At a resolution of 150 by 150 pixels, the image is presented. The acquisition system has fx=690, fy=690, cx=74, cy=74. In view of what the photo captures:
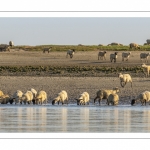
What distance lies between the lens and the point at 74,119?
56.1 feet

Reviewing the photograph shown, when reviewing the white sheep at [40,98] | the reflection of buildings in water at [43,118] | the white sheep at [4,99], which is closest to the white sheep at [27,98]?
the white sheep at [40,98]

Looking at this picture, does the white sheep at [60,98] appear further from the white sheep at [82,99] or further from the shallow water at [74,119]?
the white sheep at [82,99]

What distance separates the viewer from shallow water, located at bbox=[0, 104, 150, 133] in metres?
14.9

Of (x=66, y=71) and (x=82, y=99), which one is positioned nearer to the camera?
(x=82, y=99)

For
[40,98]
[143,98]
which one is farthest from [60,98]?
[143,98]

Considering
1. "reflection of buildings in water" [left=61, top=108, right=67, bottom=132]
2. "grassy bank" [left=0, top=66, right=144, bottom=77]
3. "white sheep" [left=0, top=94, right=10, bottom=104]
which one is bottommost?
"reflection of buildings in water" [left=61, top=108, right=67, bottom=132]

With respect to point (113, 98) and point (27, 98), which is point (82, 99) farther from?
point (27, 98)

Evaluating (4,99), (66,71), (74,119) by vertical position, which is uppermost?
(66,71)

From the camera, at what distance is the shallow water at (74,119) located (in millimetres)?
14875

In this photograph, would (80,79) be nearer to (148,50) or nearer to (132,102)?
(132,102)

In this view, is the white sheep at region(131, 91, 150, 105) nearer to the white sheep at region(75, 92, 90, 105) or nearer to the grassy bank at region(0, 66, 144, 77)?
the white sheep at region(75, 92, 90, 105)

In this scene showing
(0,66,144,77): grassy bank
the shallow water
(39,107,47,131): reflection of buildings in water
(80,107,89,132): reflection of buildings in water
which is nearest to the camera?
the shallow water

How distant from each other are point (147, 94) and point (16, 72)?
31.3 feet

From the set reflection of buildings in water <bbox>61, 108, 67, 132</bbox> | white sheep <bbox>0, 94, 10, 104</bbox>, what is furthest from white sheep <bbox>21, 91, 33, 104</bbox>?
reflection of buildings in water <bbox>61, 108, 67, 132</bbox>
